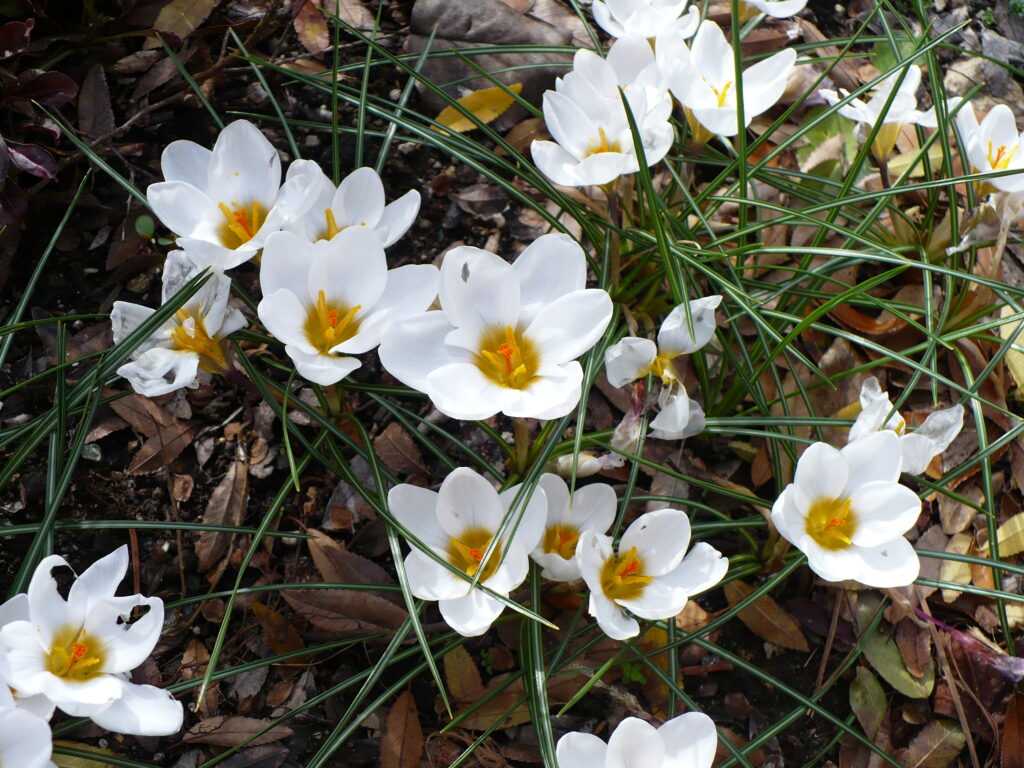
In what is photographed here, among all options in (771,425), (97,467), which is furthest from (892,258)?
(97,467)

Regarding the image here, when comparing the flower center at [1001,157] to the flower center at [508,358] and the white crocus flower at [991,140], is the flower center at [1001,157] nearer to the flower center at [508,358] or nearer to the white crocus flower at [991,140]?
the white crocus flower at [991,140]

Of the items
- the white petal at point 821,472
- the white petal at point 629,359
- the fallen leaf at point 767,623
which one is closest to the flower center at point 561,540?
the white petal at point 629,359

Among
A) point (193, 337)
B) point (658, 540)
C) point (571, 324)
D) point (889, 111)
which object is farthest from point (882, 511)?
point (193, 337)

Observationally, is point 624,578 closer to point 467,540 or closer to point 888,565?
point 467,540

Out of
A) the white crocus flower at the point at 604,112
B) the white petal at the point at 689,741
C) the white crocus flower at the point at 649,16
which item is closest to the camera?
the white petal at the point at 689,741

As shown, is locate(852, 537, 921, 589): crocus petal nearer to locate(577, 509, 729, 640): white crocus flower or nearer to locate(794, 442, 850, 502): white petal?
locate(794, 442, 850, 502): white petal

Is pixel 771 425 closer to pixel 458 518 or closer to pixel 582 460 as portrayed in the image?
pixel 582 460
